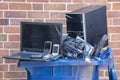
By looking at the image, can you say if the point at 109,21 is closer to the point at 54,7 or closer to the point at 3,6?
the point at 54,7

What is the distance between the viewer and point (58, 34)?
295cm

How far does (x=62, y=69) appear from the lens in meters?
2.82

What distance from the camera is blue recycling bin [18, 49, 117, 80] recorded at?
2.79 m

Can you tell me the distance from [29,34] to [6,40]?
66 centimetres

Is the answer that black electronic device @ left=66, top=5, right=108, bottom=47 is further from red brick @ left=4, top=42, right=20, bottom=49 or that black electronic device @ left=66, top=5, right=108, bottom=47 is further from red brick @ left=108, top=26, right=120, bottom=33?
red brick @ left=4, top=42, right=20, bottom=49

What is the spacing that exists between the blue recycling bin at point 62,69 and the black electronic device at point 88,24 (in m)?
0.26

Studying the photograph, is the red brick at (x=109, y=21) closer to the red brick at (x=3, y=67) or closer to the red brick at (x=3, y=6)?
the red brick at (x=3, y=6)

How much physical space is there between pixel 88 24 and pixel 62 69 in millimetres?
484

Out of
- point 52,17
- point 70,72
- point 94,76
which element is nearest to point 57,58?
point 70,72

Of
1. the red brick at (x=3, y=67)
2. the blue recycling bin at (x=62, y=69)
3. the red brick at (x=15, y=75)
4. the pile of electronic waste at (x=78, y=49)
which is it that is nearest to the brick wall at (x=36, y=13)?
the red brick at (x=3, y=67)

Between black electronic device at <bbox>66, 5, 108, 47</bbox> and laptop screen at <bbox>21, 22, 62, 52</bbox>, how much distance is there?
126 mm

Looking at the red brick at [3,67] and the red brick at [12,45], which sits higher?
the red brick at [12,45]

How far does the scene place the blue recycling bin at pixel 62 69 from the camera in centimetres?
279

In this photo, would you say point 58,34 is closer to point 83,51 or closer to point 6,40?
point 83,51
